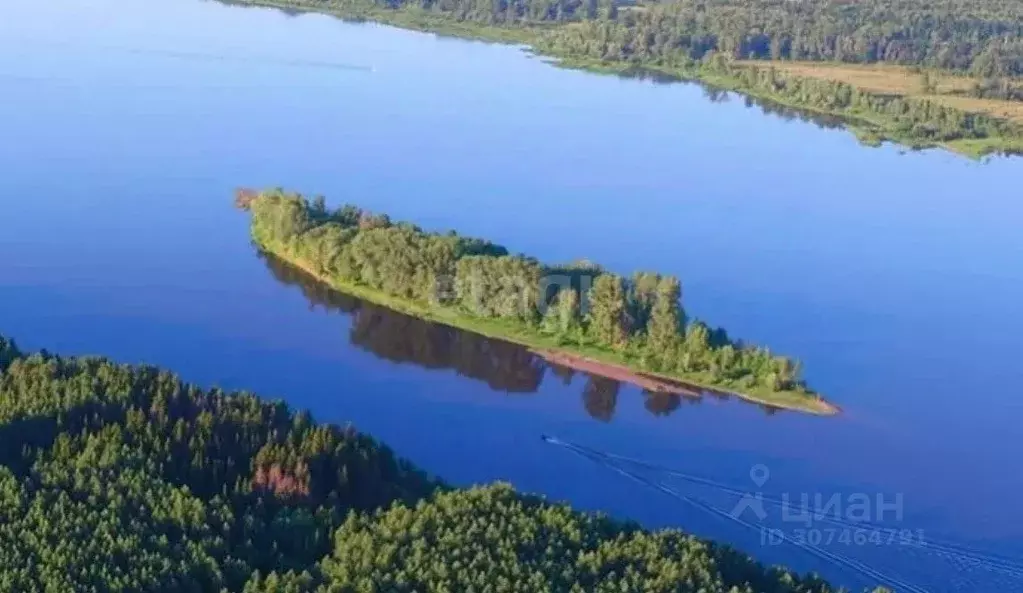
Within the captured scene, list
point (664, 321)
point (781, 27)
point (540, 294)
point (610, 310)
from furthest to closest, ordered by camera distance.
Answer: point (781, 27) < point (540, 294) < point (610, 310) < point (664, 321)

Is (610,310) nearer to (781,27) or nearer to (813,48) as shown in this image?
(813,48)

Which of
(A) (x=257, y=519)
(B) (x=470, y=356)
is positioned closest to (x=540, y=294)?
(B) (x=470, y=356)

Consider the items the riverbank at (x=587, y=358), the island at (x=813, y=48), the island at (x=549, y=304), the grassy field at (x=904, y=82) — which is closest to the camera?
the riverbank at (x=587, y=358)

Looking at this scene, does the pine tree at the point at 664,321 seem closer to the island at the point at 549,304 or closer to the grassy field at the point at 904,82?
the island at the point at 549,304

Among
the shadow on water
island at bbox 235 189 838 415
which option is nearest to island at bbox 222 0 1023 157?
island at bbox 235 189 838 415

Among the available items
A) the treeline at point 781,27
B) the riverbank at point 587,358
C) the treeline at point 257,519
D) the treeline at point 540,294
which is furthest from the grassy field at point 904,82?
the treeline at point 257,519

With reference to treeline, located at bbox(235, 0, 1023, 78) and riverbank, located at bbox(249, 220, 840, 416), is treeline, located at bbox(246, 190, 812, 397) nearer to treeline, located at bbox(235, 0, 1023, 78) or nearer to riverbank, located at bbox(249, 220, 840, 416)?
riverbank, located at bbox(249, 220, 840, 416)
